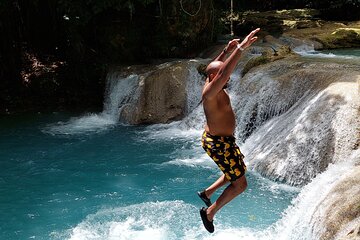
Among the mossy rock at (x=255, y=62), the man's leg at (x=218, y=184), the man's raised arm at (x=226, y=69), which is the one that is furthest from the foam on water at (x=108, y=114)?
the man's raised arm at (x=226, y=69)

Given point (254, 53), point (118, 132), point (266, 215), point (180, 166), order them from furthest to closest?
point (254, 53) → point (118, 132) → point (180, 166) → point (266, 215)

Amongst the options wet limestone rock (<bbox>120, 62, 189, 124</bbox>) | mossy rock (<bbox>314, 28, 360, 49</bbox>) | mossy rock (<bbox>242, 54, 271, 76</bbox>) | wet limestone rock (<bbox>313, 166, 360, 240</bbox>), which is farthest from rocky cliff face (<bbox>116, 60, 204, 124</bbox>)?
wet limestone rock (<bbox>313, 166, 360, 240</bbox>)

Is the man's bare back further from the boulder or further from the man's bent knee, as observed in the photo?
the boulder

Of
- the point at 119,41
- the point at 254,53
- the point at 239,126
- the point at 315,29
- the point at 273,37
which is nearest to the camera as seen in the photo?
the point at 239,126

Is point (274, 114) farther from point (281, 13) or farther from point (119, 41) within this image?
point (281, 13)

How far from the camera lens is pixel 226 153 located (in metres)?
3.80

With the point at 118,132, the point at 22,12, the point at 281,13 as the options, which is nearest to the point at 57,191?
the point at 118,132

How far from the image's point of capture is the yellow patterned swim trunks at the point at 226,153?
12.4 ft

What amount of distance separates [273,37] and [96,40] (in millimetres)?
4575

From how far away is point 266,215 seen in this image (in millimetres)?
5379

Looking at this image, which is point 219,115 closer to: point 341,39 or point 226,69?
point 226,69

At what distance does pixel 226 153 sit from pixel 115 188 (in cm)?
311

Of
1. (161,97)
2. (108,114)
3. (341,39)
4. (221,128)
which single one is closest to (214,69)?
(221,128)

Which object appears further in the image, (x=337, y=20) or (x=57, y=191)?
(x=337, y=20)
